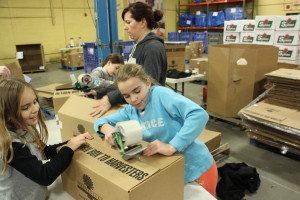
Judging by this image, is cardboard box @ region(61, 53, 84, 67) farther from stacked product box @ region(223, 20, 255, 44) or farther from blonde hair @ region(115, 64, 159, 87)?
blonde hair @ region(115, 64, 159, 87)

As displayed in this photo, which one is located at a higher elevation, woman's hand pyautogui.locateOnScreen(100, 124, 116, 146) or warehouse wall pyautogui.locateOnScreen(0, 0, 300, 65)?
warehouse wall pyautogui.locateOnScreen(0, 0, 300, 65)

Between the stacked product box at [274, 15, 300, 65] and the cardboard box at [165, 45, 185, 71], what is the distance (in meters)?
1.63

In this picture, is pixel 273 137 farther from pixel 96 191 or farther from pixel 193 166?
pixel 96 191

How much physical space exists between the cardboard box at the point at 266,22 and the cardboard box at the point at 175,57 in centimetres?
137

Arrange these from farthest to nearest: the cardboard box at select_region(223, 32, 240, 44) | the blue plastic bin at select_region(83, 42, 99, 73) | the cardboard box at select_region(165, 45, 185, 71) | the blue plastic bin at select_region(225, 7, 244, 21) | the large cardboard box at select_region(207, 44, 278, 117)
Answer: the blue plastic bin at select_region(225, 7, 244, 21) → the cardboard box at select_region(223, 32, 240, 44) → the cardboard box at select_region(165, 45, 185, 71) → the blue plastic bin at select_region(83, 42, 99, 73) → the large cardboard box at select_region(207, 44, 278, 117)

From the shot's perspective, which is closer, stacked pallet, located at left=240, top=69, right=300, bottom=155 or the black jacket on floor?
the black jacket on floor

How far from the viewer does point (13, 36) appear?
7.41 meters

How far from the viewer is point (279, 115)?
93.6 inches

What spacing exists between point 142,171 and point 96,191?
0.65 feet

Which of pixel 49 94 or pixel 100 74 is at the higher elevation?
pixel 100 74

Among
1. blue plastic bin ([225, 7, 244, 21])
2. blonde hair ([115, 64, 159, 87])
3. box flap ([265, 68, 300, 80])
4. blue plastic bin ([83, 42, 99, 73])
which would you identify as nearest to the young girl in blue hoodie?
blonde hair ([115, 64, 159, 87])

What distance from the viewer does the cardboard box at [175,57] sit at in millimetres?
4516

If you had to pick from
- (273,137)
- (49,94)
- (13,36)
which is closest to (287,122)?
(273,137)

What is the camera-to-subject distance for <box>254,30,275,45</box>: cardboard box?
417cm
